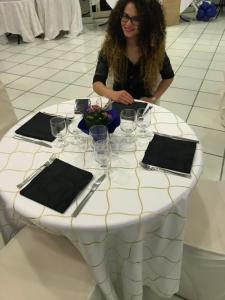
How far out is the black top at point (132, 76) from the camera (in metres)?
1.88

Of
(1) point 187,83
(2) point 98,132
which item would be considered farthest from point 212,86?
(2) point 98,132

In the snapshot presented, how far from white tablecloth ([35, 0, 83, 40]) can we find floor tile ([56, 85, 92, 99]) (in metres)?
2.35

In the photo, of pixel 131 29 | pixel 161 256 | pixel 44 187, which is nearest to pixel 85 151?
pixel 44 187

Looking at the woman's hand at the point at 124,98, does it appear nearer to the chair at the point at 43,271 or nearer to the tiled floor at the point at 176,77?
the chair at the point at 43,271

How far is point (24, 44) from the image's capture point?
5137 millimetres

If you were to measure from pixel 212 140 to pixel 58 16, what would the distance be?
4148 mm

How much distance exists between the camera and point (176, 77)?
3676 mm

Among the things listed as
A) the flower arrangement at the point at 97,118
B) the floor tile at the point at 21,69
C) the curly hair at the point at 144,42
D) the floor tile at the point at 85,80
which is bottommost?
the floor tile at the point at 85,80

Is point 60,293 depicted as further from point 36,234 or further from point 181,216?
point 181,216

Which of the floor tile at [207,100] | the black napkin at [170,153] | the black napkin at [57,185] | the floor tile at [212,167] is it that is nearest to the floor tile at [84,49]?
the floor tile at [207,100]

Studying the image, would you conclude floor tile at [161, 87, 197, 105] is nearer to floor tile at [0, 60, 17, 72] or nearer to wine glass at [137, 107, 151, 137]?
wine glass at [137, 107, 151, 137]

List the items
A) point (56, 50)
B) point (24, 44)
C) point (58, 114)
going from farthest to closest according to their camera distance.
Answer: point (24, 44) → point (56, 50) → point (58, 114)

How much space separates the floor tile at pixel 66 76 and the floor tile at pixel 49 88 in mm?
120

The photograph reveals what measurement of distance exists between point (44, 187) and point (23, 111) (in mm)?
2186
